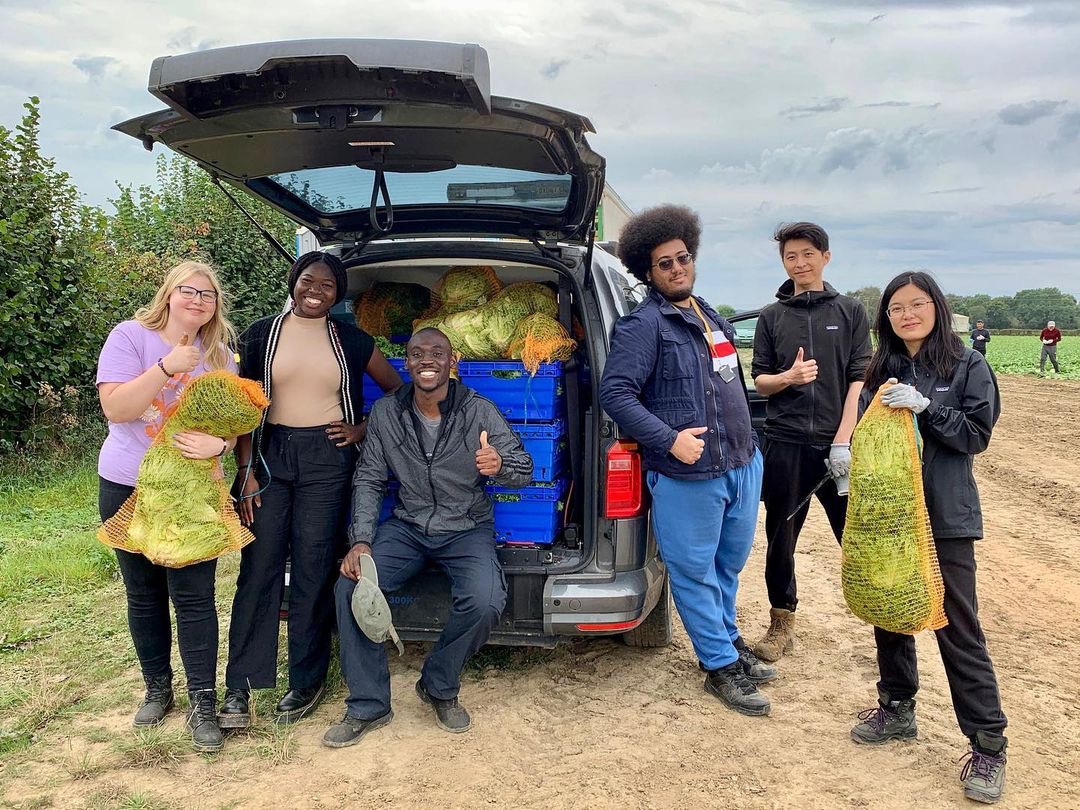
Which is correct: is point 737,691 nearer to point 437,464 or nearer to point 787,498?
point 787,498

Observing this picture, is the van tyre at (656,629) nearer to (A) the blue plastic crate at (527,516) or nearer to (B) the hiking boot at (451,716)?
(A) the blue plastic crate at (527,516)

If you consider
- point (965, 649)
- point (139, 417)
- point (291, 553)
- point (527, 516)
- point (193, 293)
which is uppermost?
point (193, 293)

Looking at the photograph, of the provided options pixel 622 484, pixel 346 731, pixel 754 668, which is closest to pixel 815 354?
pixel 622 484

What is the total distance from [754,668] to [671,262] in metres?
1.92

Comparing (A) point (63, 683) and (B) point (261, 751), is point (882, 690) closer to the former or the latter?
(B) point (261, 751)

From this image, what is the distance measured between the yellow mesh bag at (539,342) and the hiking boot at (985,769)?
2137 mm

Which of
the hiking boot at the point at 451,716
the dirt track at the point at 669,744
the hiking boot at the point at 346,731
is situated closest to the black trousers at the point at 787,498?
the dirt track at the point at 669,744

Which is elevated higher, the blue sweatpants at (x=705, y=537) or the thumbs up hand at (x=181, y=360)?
the thumbs up hand at (x=181, y=360)

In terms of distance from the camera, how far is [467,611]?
10.9ft

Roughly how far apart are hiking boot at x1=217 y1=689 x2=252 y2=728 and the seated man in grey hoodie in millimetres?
428

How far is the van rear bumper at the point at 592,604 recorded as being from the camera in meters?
3.37

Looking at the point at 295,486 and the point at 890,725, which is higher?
the point at 295,486

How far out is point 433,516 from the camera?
11.4 ft

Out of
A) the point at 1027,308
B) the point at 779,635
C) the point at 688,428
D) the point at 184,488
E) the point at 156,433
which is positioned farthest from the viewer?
the point at 1027,308
